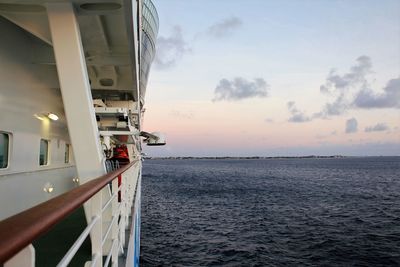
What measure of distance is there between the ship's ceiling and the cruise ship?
0.01 metres

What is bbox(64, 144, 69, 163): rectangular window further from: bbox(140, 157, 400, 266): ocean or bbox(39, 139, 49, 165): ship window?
bbox(140, 157, 400, 266): ocean

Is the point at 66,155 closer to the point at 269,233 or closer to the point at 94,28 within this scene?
the point at 94,28

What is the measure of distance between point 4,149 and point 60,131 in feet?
11.5

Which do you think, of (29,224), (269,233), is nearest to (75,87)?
(29,224)

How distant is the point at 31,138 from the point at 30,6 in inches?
119

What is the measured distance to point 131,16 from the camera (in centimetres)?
390

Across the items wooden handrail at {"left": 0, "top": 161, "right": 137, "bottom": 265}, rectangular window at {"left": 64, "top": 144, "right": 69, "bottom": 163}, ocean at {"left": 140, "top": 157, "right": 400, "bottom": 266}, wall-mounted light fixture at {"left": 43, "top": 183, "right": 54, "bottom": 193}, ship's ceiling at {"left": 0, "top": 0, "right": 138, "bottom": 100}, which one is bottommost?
ocean at {"left": 140, "top": 157, "right": 400, "bottom": 266}

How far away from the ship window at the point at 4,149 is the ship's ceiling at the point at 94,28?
4.25 ft

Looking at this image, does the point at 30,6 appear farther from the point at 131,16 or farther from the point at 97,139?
the point at 97,139

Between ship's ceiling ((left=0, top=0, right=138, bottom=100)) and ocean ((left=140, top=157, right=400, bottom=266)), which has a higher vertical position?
ship's ceiling ((left=0, top=0, right=138, bottom=100))

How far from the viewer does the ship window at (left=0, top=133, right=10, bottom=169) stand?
524cm

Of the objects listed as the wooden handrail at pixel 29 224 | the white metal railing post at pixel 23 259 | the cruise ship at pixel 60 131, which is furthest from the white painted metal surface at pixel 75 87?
the white metal railing post at pixel 23 259

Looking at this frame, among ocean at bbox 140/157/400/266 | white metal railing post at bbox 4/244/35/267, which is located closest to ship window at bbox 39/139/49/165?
ocean at bbox 140/157/400/266

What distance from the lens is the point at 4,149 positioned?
534 centimetres
